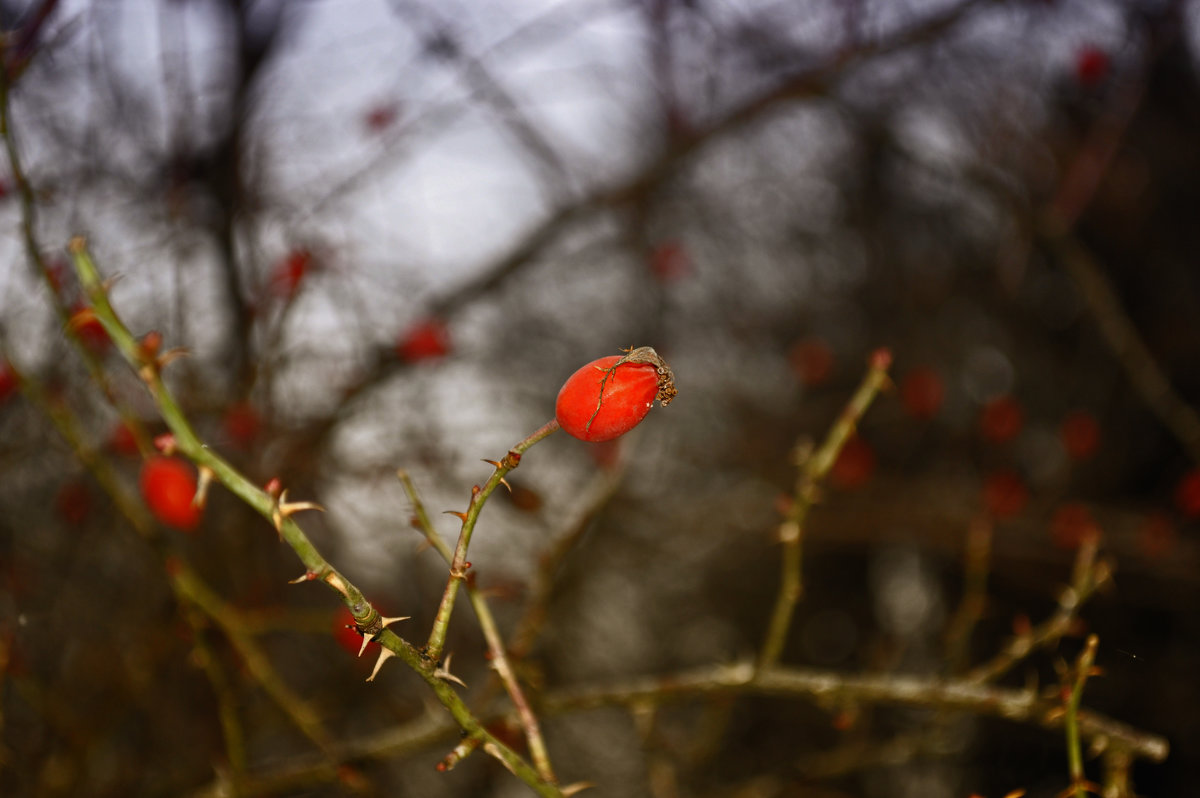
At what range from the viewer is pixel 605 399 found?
755 mm

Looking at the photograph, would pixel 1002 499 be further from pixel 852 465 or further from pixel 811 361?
pixel 811 361

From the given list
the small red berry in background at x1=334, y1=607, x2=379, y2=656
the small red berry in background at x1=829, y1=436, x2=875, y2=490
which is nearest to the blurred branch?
the small red berry in background at x1=334, y1=607, x2=379, y2=656

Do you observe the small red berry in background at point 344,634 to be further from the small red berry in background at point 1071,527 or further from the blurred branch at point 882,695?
the small red berry in background at point 1071,527

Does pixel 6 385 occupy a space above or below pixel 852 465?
above

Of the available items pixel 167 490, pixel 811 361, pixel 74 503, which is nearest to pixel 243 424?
pixel 74 503

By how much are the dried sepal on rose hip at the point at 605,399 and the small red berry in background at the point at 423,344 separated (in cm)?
179

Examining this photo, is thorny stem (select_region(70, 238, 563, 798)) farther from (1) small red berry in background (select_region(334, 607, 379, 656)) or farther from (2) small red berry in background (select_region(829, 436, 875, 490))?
(2) small red berry in background (select_region(829, 436, 875, 490))

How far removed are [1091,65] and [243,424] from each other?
306 centimetres

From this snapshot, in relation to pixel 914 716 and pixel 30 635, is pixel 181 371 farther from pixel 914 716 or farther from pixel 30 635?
pixel 914 716

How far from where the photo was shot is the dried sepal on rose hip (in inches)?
29.7

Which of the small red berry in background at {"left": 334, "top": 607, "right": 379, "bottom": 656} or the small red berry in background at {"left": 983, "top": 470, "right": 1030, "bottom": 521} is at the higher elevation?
the small red berry in background at {"left": 334, "top": 607, "right": 379, "bottom": 656}

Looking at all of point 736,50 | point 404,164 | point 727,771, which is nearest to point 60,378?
point 404,164

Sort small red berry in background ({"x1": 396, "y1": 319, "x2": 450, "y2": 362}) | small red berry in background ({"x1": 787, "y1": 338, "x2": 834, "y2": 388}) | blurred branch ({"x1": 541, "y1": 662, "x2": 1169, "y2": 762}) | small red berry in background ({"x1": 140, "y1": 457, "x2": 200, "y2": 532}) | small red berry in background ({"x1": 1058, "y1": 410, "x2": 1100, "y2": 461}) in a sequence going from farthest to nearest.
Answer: small red berry in background ({"x1": 787, "y1": 338, "x2": 834, "y2": 388}) → small red berry in background ({"x1": 1058, "y1": 410, "x2": 1100, "y2": 461}) → small red berry in background ({"x1": 396, "y1": 319, "x2": 450, "y2": 362}) → small red berry in background ({"x1": 140, "y1": 457, "x2": 200, "y2": 532}) → blurred branch ({"x1": 541, "y1": 662, "x2": 1169, "y2": 762})

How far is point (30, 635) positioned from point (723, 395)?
3036mm
